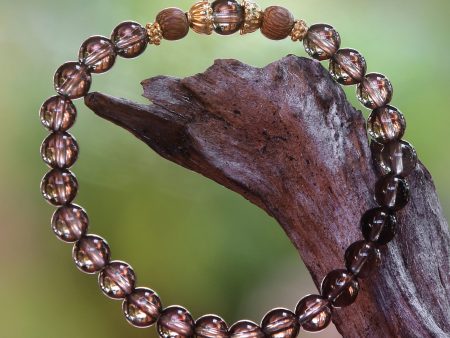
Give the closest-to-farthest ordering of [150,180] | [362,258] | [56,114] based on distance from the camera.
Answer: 1. [362,258]
2. [56,114]
3. [150,180]

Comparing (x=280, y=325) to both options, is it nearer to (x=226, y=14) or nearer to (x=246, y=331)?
(x=246, y=331)

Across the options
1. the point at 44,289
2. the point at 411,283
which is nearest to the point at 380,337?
the point at 411,283

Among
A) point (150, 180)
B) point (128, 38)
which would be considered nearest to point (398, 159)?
point (128, 38)

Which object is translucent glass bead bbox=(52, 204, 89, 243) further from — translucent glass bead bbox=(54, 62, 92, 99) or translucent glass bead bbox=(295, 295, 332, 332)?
translucent glass bead bbox=(295, 295, 332, 332)

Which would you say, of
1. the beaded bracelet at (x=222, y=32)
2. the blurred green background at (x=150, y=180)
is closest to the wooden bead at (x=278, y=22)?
the beaded bracelet at (x=222, y=32)

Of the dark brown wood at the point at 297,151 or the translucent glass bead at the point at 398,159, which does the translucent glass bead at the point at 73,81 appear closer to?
the dark brown wood at the point at 297,151
